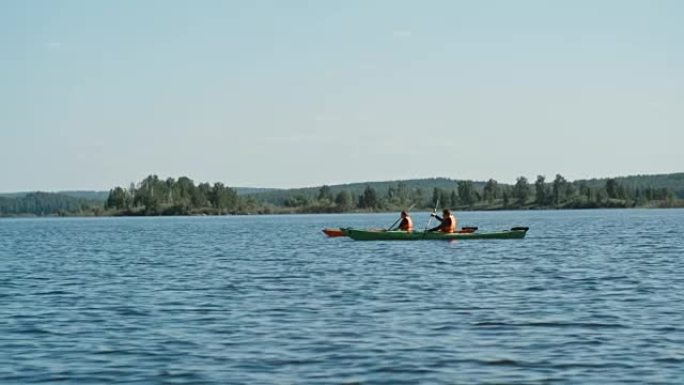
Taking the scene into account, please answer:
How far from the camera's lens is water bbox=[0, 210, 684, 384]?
63.2 ft

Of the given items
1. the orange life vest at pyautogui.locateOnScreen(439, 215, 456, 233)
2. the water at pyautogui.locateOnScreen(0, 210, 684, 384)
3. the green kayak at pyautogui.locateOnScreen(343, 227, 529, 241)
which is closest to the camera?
the water at pyautogui.locateOnScreen(0, 210, 684, 384)

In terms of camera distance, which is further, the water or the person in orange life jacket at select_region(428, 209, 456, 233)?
the person in orange life jacket at select_region(428, 209, 456, 233)

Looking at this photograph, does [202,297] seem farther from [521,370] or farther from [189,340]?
[521,370]

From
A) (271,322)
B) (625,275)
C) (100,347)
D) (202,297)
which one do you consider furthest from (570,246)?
(100,347)

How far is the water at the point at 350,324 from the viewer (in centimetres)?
1925

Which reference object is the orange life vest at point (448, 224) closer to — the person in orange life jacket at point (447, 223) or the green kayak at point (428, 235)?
the person in orange life jacket at point (447, 223)

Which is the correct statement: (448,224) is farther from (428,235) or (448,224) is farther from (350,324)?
(350,324)

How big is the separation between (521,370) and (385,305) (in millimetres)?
10504

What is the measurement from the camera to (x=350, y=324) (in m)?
25.2

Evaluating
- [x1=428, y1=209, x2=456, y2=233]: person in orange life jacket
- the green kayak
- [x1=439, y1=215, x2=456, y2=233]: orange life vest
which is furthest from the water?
the green kayak

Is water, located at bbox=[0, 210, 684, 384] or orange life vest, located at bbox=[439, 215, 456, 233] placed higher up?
orange life vest, located at bbox=[439, 215, 456, 233]

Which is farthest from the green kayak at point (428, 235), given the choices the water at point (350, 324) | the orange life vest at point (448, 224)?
the water at point (350, 324)

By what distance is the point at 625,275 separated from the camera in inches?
1555

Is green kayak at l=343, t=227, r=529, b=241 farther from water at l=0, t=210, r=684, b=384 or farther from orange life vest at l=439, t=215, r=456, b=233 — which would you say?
water at l=0, t=210, r=684, b=384
